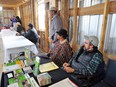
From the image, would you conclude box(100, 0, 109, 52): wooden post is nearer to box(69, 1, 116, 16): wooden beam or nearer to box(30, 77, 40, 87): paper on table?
box(69, 1, 116, 16): wooden beam

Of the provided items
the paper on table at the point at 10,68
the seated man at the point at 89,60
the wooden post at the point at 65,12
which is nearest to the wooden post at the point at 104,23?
the seated man at the point at 89,60

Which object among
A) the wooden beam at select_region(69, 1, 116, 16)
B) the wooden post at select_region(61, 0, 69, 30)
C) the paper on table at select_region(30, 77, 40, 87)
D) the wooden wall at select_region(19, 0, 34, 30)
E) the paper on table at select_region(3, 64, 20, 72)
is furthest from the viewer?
the wooden wall at select_region(19, 0, 34, 30)

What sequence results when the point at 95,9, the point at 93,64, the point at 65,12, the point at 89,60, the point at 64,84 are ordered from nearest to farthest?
the point at 64,84 < the point at 93,64 < the point at 89,60 < the point at 95,9 < the point at 65,12

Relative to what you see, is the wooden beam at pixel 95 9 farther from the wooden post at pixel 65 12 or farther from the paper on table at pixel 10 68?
the paper on table at pixel 10 68

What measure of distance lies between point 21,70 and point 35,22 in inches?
155

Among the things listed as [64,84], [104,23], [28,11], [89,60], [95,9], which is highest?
[28,11]

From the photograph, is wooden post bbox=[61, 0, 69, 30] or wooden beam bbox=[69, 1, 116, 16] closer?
wooden beam bbox=[69, 1, 116, 16]

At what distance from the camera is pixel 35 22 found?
505 cm

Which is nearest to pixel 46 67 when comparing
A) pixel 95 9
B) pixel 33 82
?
pixel 33 82

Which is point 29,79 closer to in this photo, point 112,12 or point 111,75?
point 111,75

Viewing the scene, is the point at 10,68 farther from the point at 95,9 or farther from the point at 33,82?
the point at 95,9

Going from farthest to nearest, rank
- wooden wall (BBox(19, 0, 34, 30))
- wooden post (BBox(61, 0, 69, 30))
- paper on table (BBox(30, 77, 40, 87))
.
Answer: wooden wall (BBox(19, 0, 34, 30))
wooden post (BBox(61, 0, 69, 30))
paper on table (BBox(30, 77, 40, 87))

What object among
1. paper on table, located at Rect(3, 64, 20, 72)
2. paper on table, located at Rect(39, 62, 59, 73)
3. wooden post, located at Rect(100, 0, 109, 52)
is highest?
wooden post, located at Rect(100, 0, 109, 52)

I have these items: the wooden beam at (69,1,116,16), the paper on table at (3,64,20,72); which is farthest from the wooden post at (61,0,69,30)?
the paper on table at (3,64,20,72)
